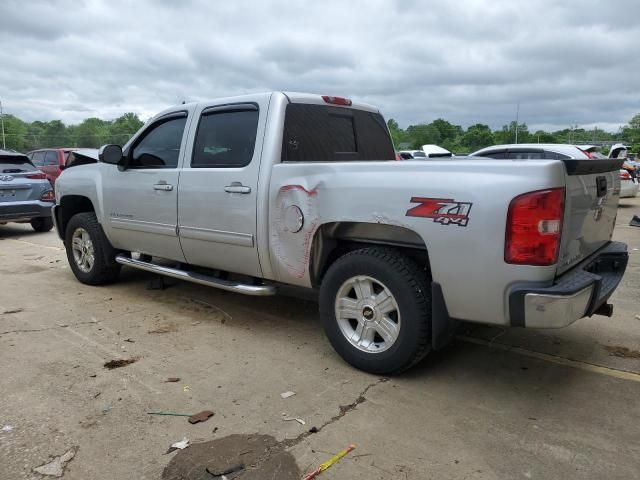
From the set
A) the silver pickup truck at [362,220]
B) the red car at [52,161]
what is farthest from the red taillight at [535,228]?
the red car at [52,161]

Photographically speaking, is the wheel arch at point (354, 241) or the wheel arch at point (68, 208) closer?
the wheel arch at point (354, 241)

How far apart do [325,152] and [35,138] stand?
4037cm

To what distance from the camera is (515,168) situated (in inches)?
113

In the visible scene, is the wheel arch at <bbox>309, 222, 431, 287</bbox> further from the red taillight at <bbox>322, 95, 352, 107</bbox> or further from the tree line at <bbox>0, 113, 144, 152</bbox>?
the tree line at <bbox>0, 113, 144, 152</bbox>

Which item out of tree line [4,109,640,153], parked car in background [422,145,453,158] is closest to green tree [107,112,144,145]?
tree line [4,109,640,153]

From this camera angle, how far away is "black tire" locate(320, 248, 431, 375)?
3.31 metres

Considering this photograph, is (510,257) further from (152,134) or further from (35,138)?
(35,138)

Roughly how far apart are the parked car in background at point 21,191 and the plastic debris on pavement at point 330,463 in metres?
9.39

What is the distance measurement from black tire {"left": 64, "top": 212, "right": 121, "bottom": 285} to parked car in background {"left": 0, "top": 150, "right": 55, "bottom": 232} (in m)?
4.72

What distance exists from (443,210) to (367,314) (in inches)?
36.5

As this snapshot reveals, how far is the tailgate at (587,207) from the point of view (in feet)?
9.87

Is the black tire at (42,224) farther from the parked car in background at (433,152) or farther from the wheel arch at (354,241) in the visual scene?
the wheel arch at (354,241)

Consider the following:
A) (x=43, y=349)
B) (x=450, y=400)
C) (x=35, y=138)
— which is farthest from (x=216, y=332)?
(x=35, y=138)

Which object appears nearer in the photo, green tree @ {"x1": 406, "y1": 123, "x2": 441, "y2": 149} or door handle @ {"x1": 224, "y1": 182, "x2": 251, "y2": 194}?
door handle @ {"x1": 224, "y1": 182, "x2": 251, "y2": 194}
